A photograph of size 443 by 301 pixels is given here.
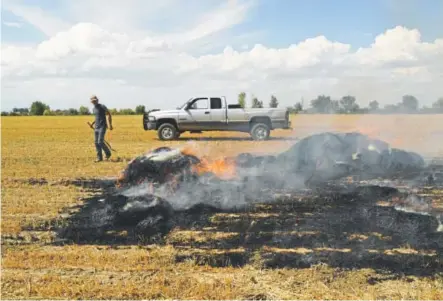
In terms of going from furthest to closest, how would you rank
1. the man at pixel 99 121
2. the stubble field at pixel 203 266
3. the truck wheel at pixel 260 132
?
1. the truck wheel at pixel 260 132
2. the man at pixel 99 121
3. the stubble field at pixel 203 266

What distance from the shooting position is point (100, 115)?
12016mm

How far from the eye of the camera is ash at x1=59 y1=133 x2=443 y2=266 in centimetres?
568

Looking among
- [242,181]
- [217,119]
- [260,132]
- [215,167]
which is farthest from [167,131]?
[242,181]

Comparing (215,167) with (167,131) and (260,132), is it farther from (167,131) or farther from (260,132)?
(167,131)

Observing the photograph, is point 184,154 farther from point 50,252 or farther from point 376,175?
point 376,175

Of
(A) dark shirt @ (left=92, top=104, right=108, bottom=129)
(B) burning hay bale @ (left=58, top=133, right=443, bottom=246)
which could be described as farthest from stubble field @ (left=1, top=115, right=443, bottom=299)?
(A) dark shirt @ (left=92, top=104, right=108, bottom=129)

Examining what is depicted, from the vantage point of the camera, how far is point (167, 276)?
175 inches

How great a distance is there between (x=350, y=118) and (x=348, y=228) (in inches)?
437

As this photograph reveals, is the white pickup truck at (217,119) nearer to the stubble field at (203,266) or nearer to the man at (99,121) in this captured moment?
the man at (99,121)

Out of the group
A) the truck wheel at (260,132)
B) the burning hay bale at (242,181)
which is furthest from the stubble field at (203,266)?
the truck wheel at (260,132)

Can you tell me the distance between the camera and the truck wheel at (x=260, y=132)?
57.1 ft

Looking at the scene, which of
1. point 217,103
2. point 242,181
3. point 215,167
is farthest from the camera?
point 217,103

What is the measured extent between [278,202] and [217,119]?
416 inches

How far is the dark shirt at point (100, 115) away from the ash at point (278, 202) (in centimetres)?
384
